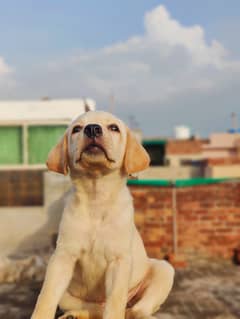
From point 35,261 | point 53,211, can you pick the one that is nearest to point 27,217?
point 53,211

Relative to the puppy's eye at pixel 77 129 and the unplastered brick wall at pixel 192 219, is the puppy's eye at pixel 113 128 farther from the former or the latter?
the unplastered brick wall at pixel 192 219

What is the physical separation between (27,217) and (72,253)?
5.39 metres

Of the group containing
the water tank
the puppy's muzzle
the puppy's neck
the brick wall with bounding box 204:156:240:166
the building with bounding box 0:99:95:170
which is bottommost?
the puppy's neck

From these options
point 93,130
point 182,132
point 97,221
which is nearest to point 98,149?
point 93,130

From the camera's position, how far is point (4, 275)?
504 cm

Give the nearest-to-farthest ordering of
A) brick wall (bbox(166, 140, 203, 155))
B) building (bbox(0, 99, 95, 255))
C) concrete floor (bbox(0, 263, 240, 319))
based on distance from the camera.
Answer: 1. concrete floor (bbox(0, 263, 240, 319))
2. building (bbox(0, 99, 95, 255))
3. brick wall (bbox(166, 140, 203, 155))

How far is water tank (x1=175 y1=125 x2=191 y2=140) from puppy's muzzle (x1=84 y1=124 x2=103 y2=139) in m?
26.0

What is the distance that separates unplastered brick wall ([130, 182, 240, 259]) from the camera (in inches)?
250

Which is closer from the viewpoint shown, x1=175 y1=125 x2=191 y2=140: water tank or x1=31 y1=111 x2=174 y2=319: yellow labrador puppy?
x1=31 y1=111 x2=174 y2=319: yellow labrador puppy

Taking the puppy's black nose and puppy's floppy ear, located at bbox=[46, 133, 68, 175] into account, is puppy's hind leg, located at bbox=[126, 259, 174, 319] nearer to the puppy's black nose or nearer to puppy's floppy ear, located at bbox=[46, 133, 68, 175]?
puppy's floppy ear, located at bbox=[46, 133, 68, 175]

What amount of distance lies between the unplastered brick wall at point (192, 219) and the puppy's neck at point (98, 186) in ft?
12.0

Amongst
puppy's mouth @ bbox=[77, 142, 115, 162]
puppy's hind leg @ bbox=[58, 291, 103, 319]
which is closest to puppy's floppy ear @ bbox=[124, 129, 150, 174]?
puppy's mouth @ bbox=[77, 142, 115, 162]

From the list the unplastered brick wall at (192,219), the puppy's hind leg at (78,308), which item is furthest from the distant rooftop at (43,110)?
the puppy's hind leg at (78,308)

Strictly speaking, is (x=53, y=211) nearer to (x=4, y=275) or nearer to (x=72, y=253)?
(x=4, y=275)
